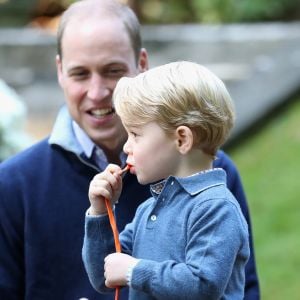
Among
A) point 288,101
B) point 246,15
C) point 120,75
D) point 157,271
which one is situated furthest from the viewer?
point 246,15

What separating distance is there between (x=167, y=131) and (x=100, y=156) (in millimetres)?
1045

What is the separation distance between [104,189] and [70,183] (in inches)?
33.7

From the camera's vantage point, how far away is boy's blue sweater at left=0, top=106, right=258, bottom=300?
3.55 m

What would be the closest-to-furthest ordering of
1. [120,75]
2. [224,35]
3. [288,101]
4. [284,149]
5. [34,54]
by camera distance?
[120,75] < [284,149] < [288,101] < [224,35] < [34,54]

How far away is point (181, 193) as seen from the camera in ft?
8.71

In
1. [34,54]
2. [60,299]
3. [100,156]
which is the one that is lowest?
Result: [60,299]

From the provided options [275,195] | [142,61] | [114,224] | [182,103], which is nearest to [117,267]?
[114,224]

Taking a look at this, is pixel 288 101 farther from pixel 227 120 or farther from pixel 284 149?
pixel 227 120

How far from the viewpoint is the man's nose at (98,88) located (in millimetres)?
3514

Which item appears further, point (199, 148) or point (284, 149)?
point (284, 149)

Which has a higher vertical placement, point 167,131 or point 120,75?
point 120,75

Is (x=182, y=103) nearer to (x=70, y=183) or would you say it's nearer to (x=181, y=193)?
(x=181, y=193)

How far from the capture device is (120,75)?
3553mm

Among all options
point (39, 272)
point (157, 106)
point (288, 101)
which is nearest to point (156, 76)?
point (157, 106)
